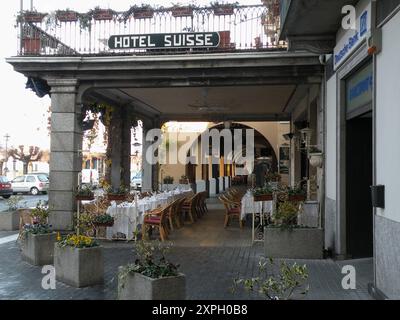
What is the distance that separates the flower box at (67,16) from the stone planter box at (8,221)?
5.35 meters

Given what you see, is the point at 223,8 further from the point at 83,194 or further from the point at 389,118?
the point at 389,118

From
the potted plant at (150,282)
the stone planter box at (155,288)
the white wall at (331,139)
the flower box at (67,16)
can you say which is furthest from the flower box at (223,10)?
the stone planter box at (155,288)

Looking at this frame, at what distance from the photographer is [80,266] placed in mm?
6656

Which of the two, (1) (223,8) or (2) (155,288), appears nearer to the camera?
(2) (155,288)

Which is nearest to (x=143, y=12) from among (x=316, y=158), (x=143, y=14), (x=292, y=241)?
(x=143, y=14)

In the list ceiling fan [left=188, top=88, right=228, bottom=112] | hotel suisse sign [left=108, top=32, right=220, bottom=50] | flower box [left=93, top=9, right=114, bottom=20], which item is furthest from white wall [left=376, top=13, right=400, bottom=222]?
ceiling fan [left=188, top=88, right=228, bottom=112]

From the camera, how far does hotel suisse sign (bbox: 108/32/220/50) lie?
10.4 m

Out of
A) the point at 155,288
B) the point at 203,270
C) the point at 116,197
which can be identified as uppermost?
the point at 116,197

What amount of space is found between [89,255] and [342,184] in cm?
422

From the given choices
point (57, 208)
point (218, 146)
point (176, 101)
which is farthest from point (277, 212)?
point (218, 146)

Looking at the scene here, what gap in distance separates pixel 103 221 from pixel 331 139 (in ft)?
15.7

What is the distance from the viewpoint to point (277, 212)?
8805 mm

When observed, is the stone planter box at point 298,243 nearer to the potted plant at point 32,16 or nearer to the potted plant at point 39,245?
the potted plant at point 39,245
